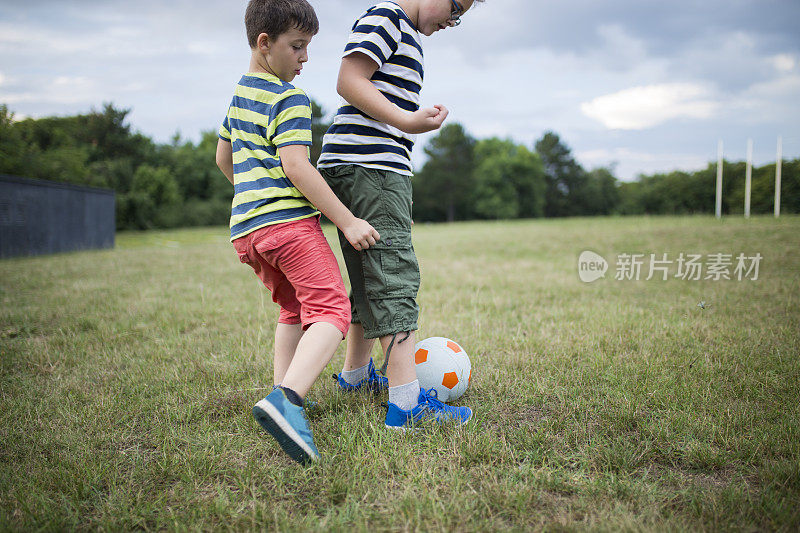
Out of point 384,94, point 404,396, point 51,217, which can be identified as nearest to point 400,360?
point 404,396

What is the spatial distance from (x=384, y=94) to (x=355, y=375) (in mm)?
1398

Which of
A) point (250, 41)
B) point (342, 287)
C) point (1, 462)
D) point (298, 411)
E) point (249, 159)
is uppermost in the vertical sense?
point (250, 41)

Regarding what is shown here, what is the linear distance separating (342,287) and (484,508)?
0.98 meters

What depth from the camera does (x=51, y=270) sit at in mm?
7883

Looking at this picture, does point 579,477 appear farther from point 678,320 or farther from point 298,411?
point 678,320

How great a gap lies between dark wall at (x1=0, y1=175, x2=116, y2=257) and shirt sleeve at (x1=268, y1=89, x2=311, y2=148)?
1140 cm

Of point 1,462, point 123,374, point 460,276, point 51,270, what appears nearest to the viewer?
point 1,462

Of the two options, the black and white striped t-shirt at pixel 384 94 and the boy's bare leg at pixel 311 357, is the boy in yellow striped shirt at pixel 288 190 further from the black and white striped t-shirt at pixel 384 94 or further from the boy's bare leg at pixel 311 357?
the black and white striped t-shirt at pixel 384 94

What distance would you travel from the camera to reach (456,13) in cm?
209

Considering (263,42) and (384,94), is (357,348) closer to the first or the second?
(384,94)

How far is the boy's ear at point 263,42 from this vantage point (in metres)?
1.92

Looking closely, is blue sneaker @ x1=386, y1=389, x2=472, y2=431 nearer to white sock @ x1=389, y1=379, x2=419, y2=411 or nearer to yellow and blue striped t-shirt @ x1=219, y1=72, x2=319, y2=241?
white sock @ x1=389, y1=379, x2=419, y2=411

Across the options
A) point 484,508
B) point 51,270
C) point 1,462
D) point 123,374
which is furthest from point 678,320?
point 51,270

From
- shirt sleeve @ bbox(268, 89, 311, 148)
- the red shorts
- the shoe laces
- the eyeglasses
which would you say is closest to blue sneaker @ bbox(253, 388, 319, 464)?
the red shorts
